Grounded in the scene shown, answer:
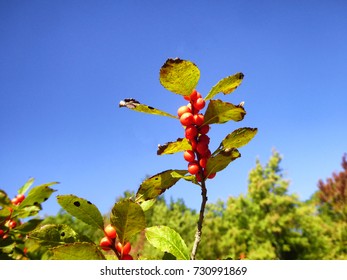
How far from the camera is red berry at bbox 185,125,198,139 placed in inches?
46.5

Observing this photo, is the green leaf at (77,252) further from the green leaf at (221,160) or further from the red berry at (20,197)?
the red berry at (20,197)

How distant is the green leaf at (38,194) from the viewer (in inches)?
66.7

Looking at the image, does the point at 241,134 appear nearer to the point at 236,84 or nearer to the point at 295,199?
the point at 236,84

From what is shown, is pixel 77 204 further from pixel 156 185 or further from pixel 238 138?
pixel 238 138

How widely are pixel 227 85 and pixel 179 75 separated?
0.23 m

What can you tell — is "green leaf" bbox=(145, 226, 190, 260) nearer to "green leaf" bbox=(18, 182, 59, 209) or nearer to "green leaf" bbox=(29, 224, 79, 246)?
"green leaf" bbox=(29, 224, 79, 246)

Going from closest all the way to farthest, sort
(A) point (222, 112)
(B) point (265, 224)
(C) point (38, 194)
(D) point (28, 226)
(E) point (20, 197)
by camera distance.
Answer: (A) point (222, 112), (C) point (38, 194), (D) point (28, 226), (E) point (20, 197), (B) point (265, 224)

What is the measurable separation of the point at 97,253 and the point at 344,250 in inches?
533

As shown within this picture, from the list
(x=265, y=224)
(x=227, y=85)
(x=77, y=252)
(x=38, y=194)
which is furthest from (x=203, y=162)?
(x=265, y=224)

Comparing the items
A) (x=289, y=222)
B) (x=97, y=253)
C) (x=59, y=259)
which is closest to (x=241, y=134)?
(x=97, y=253)

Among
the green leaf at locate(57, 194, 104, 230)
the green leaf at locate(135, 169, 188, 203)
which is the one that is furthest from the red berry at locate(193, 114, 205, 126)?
Result: the green leaf at locate(57, 194, 104, 230)

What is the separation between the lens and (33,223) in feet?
7.11

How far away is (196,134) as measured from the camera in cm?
121
